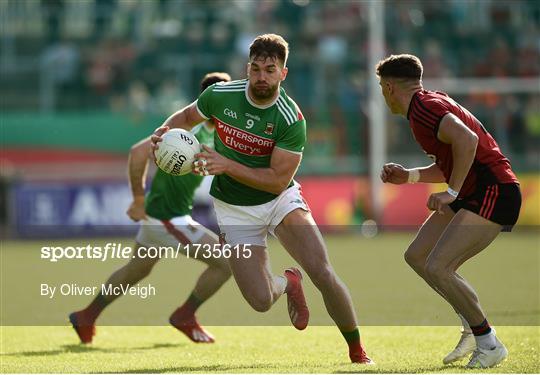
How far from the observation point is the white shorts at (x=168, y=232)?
10.2 metres

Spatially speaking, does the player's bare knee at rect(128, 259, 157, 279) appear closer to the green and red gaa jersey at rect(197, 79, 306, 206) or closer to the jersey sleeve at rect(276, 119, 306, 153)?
the green and red gaa jersey at rect(197, 79, 306, 206)

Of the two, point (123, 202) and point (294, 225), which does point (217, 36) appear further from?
point (294, 225)

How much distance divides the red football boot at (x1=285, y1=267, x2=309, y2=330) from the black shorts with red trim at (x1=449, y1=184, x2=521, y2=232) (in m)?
1.45

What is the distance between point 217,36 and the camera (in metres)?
26.0

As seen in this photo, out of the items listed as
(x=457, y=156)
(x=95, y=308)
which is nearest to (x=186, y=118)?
(x=457, y=156)

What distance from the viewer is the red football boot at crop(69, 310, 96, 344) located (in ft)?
32.7

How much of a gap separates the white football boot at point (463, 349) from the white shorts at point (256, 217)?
1.56m

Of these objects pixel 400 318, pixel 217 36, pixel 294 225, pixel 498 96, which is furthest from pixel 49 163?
pixel 294 225

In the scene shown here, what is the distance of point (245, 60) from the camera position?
24.7 meters

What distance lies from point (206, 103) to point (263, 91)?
0.59 metres

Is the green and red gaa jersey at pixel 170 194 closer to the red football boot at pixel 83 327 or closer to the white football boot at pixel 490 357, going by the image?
the red football boot at pixel 83 327

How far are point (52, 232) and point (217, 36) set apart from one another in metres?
6.61

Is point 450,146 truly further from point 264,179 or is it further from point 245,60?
point 245,60

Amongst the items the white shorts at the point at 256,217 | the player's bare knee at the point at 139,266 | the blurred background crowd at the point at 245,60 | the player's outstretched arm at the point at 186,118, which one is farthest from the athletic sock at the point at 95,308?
the blurred background crowd at the point at 245,60
